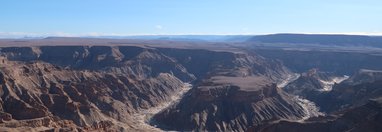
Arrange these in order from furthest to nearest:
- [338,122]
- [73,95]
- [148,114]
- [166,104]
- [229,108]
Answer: [166,104] < [148,114] < [229,108] < [73,95] < [338,122]

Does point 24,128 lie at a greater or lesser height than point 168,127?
greater

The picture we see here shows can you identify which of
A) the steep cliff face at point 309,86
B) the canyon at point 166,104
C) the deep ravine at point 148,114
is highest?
the canyon at point 166,104

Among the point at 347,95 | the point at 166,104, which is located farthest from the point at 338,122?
the point at 166,104

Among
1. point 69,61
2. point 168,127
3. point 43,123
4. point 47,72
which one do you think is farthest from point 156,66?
point 43,123

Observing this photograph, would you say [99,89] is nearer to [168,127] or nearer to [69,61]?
[168,127]

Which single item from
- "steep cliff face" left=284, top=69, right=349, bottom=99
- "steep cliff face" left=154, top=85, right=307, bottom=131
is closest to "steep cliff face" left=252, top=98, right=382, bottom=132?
"steep cliff face" left=154, top=85, right=307, bottom=131

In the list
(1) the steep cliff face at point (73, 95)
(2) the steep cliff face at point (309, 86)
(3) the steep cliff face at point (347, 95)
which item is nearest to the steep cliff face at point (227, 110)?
(3) the steep cliff face at point (347, 95)

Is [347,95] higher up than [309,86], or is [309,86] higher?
[347,95]

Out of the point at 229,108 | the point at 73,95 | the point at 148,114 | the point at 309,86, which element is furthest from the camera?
the point at 309,86

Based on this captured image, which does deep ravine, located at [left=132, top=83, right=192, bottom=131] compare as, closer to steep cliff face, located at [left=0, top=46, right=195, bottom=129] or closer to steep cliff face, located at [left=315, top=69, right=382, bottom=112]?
steep cliff face, located at [left=0, top=46, right=195, bottom=129]

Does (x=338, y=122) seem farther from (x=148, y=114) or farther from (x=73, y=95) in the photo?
(x=73, y=95)

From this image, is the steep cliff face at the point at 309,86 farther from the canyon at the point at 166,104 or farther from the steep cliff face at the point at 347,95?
the steep cliff face at the point at 347,95
